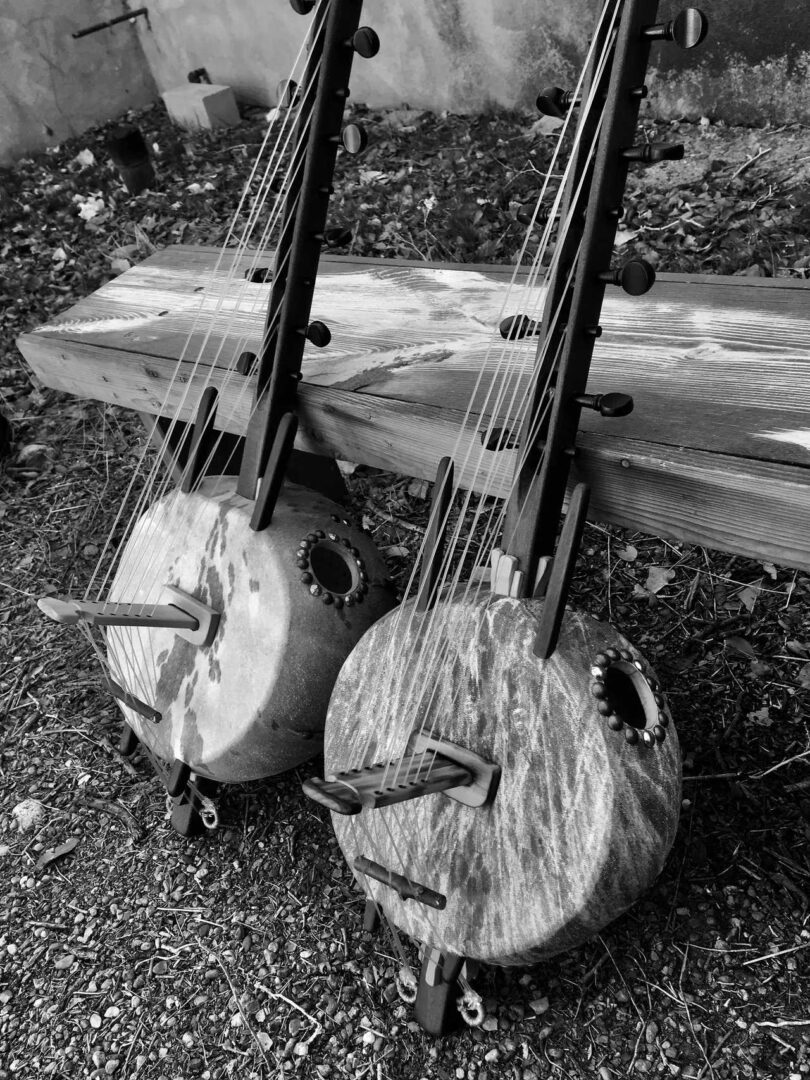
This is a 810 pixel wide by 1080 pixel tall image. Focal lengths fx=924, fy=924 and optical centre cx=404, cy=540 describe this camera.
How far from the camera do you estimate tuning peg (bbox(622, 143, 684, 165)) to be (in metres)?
1.20

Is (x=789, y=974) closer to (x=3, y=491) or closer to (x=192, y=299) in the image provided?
(x=192, y=299)

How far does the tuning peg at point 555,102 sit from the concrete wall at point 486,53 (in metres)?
2.15

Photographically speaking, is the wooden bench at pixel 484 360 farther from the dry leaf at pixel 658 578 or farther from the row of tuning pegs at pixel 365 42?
the dry leaf at pixel 658 578

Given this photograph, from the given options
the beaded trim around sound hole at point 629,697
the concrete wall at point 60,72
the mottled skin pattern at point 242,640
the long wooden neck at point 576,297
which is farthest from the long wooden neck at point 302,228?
the concrete wall at point 60,72

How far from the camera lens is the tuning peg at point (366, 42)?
1.53 meters

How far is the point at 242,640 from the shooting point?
181cm

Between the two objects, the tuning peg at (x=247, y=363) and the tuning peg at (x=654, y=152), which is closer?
the tuning peg at (x=654, y=152)

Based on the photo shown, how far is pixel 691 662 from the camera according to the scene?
2195 millimetres

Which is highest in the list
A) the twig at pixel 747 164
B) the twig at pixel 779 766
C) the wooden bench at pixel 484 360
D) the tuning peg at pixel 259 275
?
the tuning peg at pixel 259 275

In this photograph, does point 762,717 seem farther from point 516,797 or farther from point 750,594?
point 516,797

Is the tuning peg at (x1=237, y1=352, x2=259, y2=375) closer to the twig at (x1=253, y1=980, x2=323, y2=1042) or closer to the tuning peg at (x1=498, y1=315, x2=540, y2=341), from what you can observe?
the tuning peg at (x1=498, y1=315, x2=540, y2=341)

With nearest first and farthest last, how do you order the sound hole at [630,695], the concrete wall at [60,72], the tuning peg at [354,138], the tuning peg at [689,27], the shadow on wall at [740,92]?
the tuning peg at [689,27], the sound hole at [630,695], the tuning peg at [354,138], the shadow on wall at [740,92], the concrete wall at [60,72]

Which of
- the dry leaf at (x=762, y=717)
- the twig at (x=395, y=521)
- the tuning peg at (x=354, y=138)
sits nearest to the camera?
the tuning peg at (x=354, y=138)

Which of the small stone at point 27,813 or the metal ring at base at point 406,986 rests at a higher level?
the small stone at point 27,813
